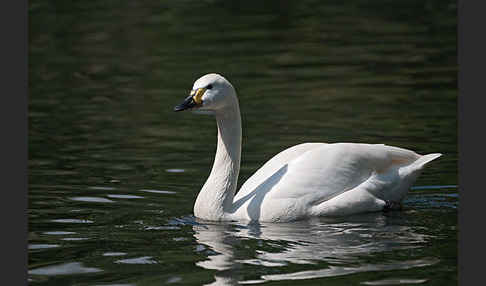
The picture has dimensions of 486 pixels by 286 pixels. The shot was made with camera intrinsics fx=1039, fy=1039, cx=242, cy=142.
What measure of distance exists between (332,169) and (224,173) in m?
1.13

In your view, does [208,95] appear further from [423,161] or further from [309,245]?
[423,161]

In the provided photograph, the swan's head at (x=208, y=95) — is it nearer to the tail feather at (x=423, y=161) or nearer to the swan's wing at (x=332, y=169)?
the swan's wing at (x=332, y=169)

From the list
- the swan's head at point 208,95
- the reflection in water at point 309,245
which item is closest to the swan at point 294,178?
the swan's head at point 208,95

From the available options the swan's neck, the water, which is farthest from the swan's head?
the water

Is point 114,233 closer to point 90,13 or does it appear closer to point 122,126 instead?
point 122,126

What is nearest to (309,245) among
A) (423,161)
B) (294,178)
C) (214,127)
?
(294,178)

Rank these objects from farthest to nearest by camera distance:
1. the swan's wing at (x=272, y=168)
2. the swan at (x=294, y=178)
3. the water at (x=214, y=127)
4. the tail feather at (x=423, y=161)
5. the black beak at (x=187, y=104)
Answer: the tail feather at (x=423, y=161) < the swan's wing at (x=272, y=168) < the swan at (x=294, y=178) < the black beak at (x=187, y=104) < the water at (x=214, y=127)

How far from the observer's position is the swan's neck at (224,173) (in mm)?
10750

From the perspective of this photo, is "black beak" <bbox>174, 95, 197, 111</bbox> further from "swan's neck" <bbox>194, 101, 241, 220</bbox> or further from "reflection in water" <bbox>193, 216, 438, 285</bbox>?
"reflection in water" <bbox>193, 216, 438, 285</bbox>

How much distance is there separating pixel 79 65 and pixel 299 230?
11.6m

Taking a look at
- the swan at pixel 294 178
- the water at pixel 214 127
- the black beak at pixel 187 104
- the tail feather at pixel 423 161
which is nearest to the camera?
the water at pixel 214 127

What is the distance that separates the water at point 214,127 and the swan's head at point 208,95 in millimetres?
1216

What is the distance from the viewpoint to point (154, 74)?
65.0 ft

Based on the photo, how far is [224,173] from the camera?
35.8ft
